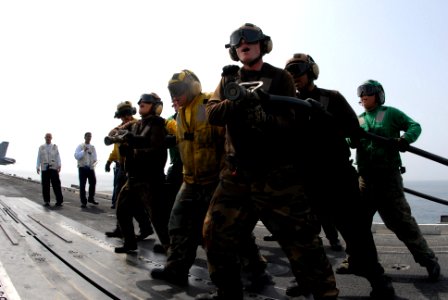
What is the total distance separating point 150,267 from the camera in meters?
4.25

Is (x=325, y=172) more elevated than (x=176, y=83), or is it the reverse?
(x=176, y=83)

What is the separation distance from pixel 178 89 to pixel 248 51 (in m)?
1.06

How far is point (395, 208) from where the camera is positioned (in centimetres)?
391

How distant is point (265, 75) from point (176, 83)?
1151 millimetres

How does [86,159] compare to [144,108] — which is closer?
[144,108]

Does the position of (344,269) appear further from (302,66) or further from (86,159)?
(86,159)

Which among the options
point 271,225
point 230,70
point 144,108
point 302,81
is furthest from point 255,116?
point 144,108

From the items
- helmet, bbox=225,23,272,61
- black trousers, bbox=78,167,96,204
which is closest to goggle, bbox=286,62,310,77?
helmet, bbox=225,23,272,61

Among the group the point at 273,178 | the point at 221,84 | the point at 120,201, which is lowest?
the point at 120,201

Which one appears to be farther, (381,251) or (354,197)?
(381,251)

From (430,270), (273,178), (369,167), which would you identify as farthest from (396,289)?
(273,178)

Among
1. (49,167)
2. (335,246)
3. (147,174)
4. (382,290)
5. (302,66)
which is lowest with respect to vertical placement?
(335,246)

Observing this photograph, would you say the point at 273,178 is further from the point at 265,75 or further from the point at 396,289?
the point at 396,289

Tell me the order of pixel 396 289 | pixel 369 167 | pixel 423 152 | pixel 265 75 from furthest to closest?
pixel 369 167
pixel 396 289
pixel 423 152
pixel 265 75
